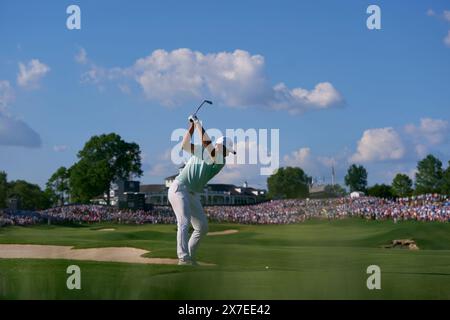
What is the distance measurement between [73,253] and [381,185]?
3225 inches

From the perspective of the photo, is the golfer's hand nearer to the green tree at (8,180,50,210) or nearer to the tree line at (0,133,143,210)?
the tree line at (0,133,143,210)

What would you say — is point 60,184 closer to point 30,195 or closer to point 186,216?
point 30,195

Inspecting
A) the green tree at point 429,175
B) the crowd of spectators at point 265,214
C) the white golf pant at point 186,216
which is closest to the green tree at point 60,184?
the crowd of spectators at point 265,214

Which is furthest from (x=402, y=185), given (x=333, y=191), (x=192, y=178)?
(x=192, y=178)

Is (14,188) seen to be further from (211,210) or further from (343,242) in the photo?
(343,242)

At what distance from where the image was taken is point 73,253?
22359 millimetres

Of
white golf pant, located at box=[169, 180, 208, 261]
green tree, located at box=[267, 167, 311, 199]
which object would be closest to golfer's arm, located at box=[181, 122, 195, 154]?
white golf pant, located at box=[169, 180, 208, 261]

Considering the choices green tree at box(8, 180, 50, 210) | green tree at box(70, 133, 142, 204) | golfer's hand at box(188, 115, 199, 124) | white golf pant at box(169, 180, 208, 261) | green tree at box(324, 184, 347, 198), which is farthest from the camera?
green tree at box(8, 180, 50, 210)

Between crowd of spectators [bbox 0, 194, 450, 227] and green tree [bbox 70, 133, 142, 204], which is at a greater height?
green tree [bbox 70, 133, 142, 204]

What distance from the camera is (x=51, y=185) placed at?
3339 inches

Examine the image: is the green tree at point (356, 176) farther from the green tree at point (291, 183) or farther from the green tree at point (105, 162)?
the green tree at point (105, 162)

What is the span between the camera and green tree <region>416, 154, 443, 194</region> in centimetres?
8250

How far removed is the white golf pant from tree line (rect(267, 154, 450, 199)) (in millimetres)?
38795
